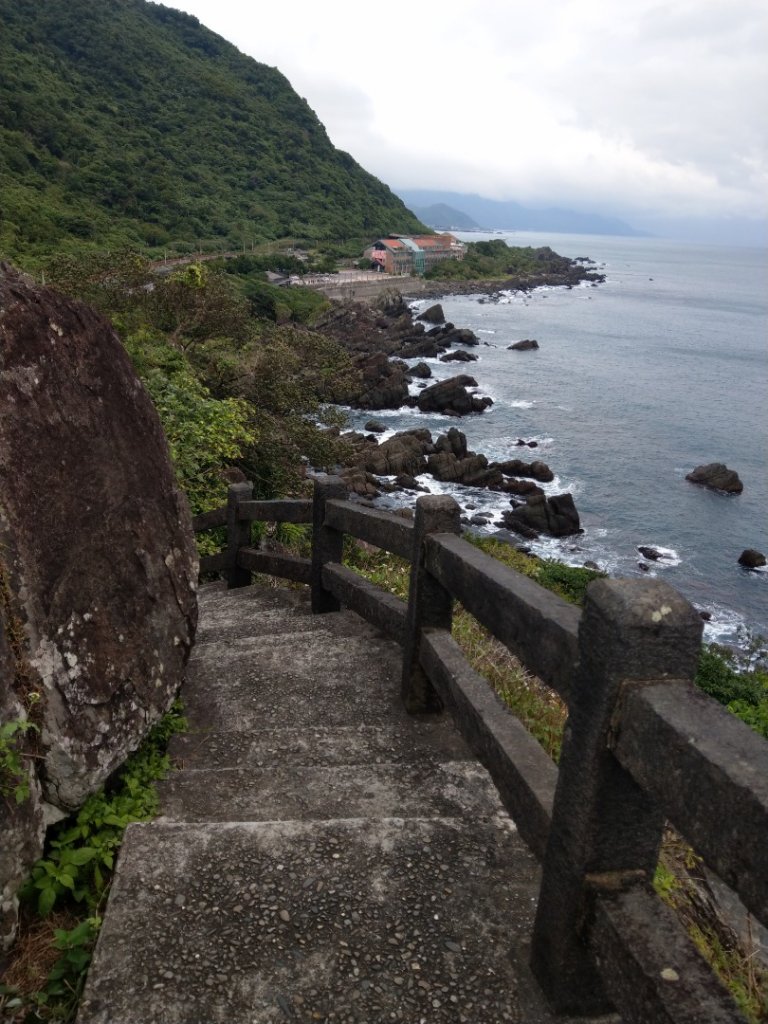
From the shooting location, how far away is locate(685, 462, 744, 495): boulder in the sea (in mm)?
34812

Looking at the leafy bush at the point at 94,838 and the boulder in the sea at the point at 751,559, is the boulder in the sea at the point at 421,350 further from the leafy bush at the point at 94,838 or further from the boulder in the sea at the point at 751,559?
the leafy bush at the point at 94,838

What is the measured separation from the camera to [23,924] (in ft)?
9.27

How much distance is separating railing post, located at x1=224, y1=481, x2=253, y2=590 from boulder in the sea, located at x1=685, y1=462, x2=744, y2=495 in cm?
3142

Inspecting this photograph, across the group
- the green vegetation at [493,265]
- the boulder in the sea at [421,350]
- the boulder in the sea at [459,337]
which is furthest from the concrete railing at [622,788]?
the green vegetation at [493,265]

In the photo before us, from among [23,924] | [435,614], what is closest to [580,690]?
[435,614]

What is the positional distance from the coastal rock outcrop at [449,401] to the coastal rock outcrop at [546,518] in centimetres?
1567

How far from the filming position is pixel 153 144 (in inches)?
4154

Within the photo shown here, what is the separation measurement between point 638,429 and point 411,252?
2913 inches

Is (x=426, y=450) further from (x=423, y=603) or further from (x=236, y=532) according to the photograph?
(x=423, y=603)

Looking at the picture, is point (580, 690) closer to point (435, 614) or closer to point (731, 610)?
point (435, 614)

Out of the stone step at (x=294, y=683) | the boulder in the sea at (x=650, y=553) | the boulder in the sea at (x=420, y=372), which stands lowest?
the boulder in the sea at (x=650, y=553)

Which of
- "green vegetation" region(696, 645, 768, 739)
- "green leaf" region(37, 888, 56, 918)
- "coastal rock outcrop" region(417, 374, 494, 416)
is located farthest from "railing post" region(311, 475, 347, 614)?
"coastal rock outcrop" region(417, 374, 494, 416)

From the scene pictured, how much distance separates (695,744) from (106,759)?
2.64 metres

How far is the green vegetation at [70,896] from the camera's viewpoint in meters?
2.49
